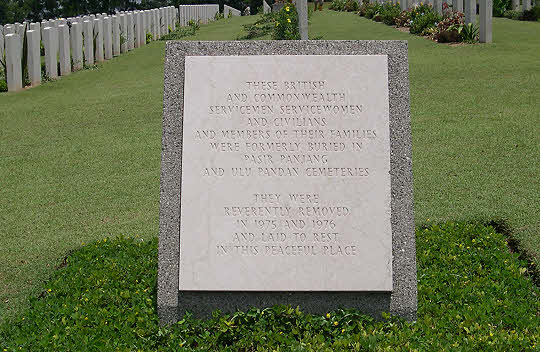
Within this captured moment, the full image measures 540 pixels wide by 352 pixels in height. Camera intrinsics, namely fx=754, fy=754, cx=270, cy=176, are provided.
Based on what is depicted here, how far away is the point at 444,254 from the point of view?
5.29 metres

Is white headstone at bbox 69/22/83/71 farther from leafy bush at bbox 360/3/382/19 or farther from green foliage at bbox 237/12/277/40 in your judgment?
leafy bush at bbox 360/3/382/19

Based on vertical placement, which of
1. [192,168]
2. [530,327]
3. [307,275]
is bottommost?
[530,327]

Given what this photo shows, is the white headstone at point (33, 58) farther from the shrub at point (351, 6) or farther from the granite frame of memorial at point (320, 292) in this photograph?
the shrub at point (351, 6)

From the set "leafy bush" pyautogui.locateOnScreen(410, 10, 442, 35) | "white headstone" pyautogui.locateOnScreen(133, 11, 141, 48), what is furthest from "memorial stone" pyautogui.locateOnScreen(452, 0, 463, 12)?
"white headstone" pyautogui.locateOnScreen(133, 11, 141, 48)

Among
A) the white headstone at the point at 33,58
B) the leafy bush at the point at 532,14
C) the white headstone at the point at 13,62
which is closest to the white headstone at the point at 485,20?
the leafy bush at the point at 532,14

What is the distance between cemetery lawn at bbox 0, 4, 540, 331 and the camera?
6129 mm

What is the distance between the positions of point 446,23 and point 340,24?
6645 mm

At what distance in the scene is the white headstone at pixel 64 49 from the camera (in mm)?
15070

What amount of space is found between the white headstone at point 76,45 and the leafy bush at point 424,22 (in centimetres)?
745

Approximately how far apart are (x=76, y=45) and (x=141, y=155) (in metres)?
8.27

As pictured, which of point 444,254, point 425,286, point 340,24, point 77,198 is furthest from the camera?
point 340,24

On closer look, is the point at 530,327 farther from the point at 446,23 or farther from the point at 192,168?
the point at 446,23

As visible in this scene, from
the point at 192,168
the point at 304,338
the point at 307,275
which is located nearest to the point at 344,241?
the point at 307,275

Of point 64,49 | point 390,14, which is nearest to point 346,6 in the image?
point 390,14
